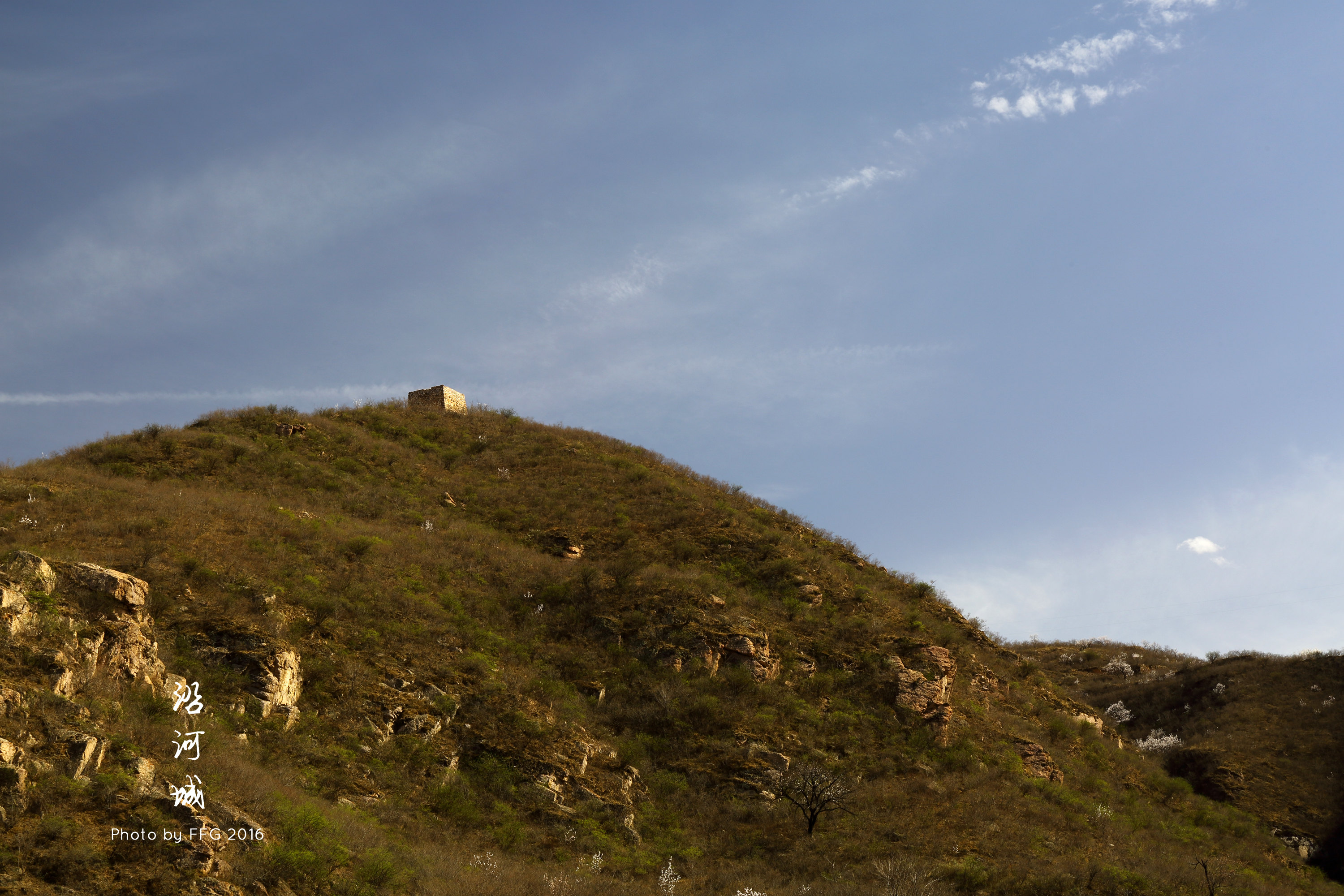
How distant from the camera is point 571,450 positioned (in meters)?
39.7

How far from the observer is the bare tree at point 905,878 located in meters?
15.1

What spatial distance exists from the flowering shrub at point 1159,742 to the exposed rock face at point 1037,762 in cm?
775

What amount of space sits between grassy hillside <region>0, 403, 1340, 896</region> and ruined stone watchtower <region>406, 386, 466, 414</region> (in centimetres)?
1304

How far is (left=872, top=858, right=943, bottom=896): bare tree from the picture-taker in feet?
49.5

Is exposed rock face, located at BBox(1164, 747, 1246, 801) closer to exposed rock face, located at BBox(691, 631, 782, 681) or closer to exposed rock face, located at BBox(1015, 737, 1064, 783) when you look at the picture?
exposed rock face, located at BBox(1015, 737, 1064, 783)

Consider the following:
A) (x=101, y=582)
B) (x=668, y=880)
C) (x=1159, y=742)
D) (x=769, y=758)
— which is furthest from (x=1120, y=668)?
(x=101, y=582)

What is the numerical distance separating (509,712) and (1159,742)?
23.6 meters

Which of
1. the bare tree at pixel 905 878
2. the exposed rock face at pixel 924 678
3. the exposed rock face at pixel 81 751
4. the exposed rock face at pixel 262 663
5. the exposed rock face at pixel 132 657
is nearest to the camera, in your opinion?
the exposed rock face at pixel 81 751

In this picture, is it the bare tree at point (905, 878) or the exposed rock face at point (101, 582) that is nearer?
the bare tree at point (905, 878)

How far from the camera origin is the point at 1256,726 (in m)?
28.3

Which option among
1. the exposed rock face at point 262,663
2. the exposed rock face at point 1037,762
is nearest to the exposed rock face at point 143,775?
the exposed rock face at point 262,663

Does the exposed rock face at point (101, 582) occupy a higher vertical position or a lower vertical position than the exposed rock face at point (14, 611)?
higher

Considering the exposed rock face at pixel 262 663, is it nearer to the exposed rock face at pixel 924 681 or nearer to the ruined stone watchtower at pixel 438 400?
the exposed rock face at pixel 924 681

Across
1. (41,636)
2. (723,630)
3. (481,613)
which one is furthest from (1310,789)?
(41,636)
